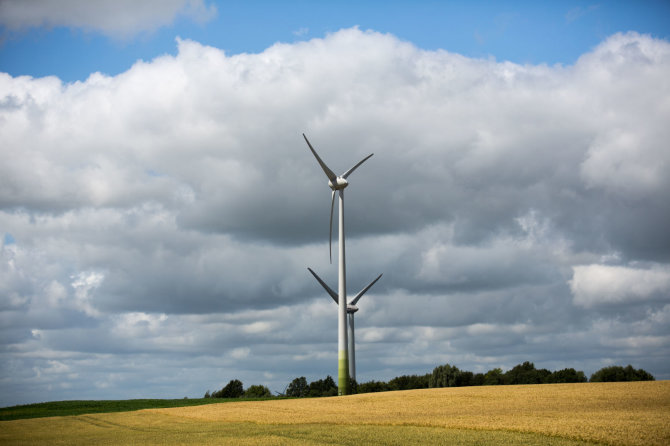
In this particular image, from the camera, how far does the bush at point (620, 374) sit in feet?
313

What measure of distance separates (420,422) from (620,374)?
229 ft

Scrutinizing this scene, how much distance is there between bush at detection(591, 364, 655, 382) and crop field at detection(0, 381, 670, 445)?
109ft

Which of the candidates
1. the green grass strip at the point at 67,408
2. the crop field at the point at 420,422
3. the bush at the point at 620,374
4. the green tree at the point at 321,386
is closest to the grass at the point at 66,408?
the green grass strip at the point at 67,408

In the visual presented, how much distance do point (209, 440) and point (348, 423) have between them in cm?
1088

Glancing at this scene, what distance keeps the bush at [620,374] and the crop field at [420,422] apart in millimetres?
33113

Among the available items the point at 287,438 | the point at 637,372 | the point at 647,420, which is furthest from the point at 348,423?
the point at 637,372

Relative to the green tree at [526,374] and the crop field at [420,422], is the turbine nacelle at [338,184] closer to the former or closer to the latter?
the crop field at [420,422]

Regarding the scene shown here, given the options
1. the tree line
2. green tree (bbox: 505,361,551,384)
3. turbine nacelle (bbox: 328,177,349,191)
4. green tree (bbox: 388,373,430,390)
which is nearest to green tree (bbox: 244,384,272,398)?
the tree line

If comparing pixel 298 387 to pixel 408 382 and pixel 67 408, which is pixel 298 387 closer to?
pixel 408 382

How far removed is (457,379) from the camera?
126 meters

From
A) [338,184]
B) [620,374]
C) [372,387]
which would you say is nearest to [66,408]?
[338,184]

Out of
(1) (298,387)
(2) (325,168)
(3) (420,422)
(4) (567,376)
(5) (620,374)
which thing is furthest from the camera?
(1) (298,387)

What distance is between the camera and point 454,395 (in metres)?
64.7

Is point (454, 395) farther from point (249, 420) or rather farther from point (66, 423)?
point (66, 423)
